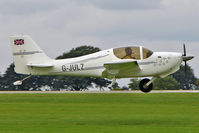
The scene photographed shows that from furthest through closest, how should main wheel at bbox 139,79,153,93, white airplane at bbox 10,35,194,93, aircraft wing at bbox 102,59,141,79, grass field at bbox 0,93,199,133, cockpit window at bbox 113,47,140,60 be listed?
main wheel at bbox 139,79,153,93 < white airplane at bbox 10,35,194,93 < cockpit window at bbox 113,47,140,60 < aircraft wing at bbox 102,59,141,79 < grass field at bbox 0,93,199,133

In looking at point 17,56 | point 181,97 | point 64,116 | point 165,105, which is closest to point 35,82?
point 17,56

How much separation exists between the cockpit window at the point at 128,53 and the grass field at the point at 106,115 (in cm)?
276

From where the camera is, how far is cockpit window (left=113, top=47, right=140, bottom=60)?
3462 centimetres

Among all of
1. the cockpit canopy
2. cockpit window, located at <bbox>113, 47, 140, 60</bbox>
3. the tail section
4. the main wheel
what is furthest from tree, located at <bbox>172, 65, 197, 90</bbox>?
cockpit window, located at <bbox>113, 47, 140, 60</bbox>

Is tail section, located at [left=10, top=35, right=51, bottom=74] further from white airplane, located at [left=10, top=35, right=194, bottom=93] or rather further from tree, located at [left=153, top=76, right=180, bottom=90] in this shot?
tree, located at [left=153, top=76, right=180, bottom=90]

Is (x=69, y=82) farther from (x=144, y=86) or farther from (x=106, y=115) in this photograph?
(x=106, y=115)

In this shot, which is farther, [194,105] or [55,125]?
[194,105]

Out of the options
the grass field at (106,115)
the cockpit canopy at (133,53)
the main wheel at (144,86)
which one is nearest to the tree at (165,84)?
the main wheel at (144,86)

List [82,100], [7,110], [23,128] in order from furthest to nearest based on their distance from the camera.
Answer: [82,100]
[7,110]
[23,128]

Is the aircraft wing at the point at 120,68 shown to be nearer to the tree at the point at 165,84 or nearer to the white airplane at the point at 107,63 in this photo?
the white airplane at the point at 107,63

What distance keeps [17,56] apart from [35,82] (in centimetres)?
2965

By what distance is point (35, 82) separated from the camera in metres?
66.1

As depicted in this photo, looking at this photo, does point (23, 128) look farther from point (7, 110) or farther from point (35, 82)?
point (35, 82)

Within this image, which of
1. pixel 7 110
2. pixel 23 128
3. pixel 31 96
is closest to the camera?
pixel 23 128
